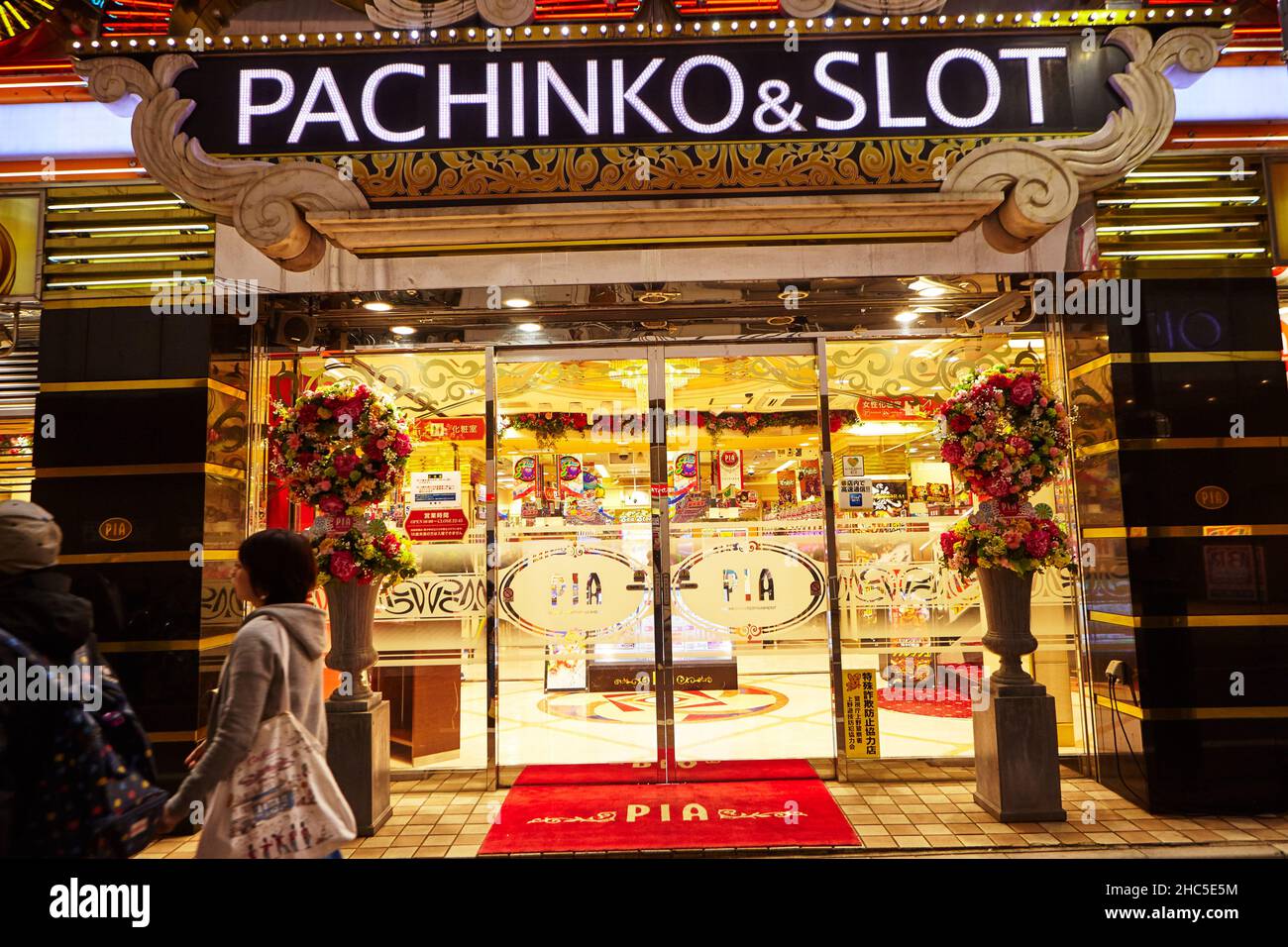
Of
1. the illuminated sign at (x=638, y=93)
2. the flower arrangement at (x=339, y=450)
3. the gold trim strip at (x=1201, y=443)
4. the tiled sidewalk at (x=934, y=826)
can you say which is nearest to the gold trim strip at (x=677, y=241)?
the illuminated sign at (x=638, y=93)

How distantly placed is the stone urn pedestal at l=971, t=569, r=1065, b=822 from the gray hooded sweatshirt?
3.54 metres

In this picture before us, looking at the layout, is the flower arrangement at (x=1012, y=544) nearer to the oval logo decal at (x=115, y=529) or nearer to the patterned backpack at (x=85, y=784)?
the patterned backpack at (x=85, y=784)

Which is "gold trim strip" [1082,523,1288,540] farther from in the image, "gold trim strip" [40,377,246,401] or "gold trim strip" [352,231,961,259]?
"gold trim strip" [40,377,246,401]

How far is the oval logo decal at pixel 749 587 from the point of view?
5.00m

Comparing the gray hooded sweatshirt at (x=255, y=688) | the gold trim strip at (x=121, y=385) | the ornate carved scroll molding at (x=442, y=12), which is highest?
the ornate carved scroll molding at (x=442, y=12)

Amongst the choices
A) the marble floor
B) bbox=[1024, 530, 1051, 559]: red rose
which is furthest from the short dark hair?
bbox=[1024, 530, 1051, 559]: red rose

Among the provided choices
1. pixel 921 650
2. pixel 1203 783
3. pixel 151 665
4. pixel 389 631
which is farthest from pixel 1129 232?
pixel 151 665

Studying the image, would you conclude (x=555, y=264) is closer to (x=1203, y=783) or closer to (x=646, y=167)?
(x=646, y=167)

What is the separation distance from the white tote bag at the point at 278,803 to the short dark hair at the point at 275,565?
0.59 ft

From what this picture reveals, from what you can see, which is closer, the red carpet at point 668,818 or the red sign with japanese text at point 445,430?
the red carpet at point 668,818

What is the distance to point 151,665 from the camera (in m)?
4.27

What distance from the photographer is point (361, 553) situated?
426cm
